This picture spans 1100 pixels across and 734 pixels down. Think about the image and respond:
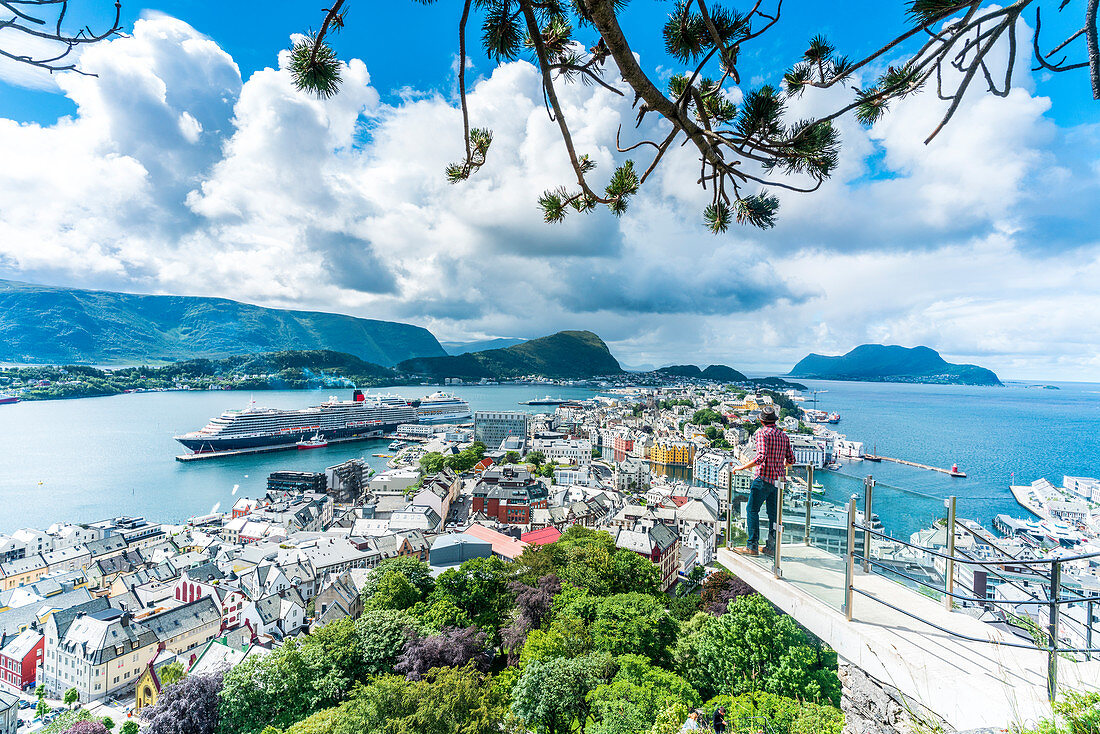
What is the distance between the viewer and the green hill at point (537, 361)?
360 ft

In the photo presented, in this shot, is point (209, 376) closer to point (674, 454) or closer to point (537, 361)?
point (537, 361)

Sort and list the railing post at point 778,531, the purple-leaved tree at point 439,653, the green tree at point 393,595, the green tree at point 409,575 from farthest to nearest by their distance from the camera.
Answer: the green tree at point 409,575, the green tree at point 393,595, the purple-leaved tree at point 439,653, the railing post at point 778,531

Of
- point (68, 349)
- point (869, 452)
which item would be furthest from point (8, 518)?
point (68, 349)

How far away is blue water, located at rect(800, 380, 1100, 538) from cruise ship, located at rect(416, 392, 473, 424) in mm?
38414

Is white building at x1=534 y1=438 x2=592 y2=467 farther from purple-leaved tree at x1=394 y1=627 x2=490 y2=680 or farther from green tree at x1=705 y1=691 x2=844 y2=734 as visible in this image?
green tree at x1=705 y1=691 x2=844 y2=734

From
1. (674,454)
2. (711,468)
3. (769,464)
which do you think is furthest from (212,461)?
(769,464)

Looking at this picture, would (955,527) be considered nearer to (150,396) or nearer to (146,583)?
(146,583)

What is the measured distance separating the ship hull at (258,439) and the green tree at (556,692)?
3957 centimetres

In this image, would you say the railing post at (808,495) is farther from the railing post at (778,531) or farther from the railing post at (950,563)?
the railing post at (950,563)

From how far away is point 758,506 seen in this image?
11.3 ft

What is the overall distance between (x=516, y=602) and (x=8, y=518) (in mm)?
28327

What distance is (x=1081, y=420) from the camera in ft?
204

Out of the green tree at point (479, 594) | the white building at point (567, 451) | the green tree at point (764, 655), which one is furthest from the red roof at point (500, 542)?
the white building at point (567, 451)

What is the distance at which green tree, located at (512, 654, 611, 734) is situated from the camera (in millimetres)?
5852
